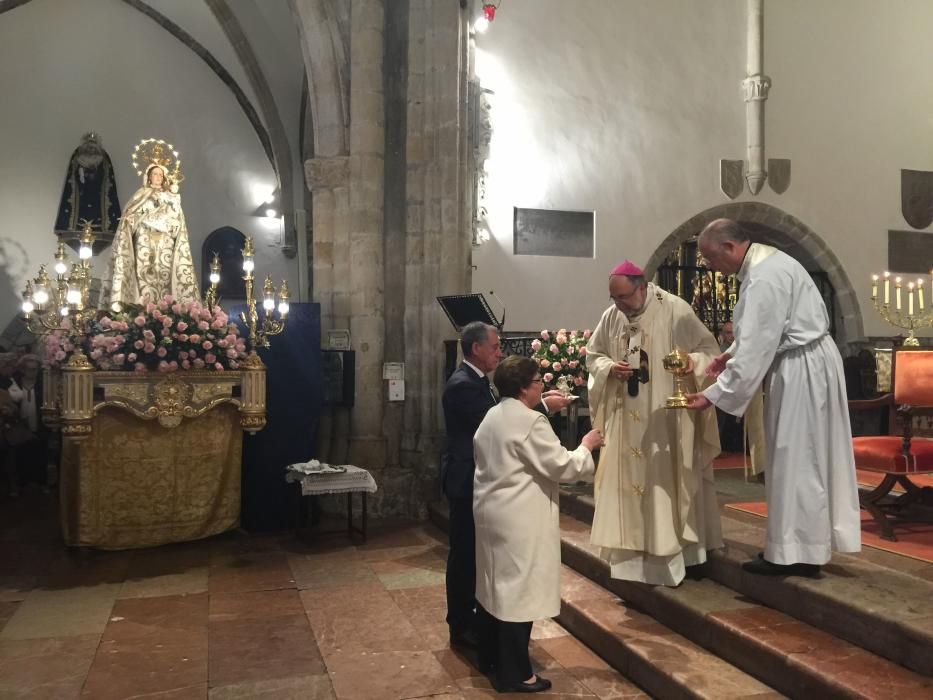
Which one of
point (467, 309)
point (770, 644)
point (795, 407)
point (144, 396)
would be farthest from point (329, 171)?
point (770, 644)

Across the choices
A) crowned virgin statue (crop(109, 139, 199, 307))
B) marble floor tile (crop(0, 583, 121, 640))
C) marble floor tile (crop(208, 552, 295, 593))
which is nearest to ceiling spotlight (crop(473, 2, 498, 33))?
crowned virgin statue (crop(109, 139, 199, 307))

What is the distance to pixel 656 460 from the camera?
448cm

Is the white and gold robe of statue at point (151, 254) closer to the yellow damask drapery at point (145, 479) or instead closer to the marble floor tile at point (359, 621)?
the yellow damask drapery at point (145, 479)

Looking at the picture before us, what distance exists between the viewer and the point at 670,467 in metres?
4.48

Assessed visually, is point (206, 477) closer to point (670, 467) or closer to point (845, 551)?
point (670, 467)

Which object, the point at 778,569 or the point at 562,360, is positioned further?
the point at 562,360

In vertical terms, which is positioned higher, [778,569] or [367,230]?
[367,230]

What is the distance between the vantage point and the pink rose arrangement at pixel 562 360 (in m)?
6.89

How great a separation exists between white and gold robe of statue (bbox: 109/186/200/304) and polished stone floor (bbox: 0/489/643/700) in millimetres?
2237

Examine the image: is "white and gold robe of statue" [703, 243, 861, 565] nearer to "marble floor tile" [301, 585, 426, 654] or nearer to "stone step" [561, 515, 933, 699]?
"stone step" [561, 515, 933, 699]

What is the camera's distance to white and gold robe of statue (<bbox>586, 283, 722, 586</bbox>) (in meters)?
4.43

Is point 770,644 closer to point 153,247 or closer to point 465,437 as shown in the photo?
point 465,437

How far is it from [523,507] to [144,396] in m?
4.06

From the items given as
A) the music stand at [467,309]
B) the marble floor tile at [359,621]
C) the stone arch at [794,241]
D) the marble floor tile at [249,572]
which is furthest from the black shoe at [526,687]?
the stone arch at [794,241]
